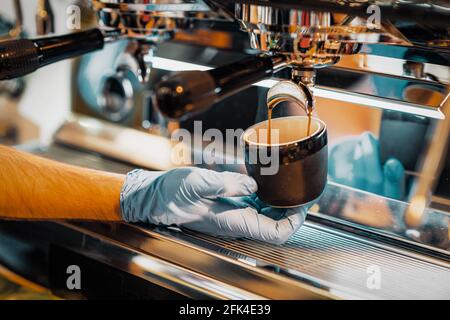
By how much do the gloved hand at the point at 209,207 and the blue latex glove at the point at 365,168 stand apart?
0.41 feet

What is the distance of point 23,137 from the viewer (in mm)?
1196

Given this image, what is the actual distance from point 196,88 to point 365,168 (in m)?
0.35

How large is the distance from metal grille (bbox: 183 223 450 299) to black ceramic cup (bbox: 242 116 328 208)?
0.06m

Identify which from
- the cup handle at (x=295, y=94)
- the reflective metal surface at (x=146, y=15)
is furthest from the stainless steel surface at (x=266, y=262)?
the reflective metal surface at (x=146, y=15)

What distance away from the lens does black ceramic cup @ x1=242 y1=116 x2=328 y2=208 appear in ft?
2.15

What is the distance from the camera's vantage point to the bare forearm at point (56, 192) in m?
0.75

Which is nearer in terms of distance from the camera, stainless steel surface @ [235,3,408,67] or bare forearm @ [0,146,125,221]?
stainless steel surface @ [235,3,408,67]

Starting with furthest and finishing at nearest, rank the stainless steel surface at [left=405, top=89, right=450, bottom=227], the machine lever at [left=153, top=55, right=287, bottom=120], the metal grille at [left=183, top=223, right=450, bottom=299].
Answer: the stainless steel surface at [left=405, top=89, right=450, bottom=227], the metal grille at [left=183, top=223, right=450, bottom=299], the machine lever at [left=153, top=55, right=287, bottom=120]

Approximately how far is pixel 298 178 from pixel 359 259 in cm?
12

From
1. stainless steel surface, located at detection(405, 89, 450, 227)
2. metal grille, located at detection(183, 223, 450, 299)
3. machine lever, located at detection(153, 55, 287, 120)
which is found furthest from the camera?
stainless steel surface, located at detection(405, 89, 450, 227)

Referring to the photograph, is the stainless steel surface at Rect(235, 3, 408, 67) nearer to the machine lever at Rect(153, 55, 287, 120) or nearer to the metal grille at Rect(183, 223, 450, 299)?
the machine lever at Rect(153, 55, 287, 120)

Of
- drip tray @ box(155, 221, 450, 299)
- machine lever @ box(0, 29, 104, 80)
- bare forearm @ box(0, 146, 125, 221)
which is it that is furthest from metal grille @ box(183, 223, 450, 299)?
machine lever @ box(0, 29, 104, 80)

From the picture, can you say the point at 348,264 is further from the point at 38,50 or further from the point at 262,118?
the point at 38,50
